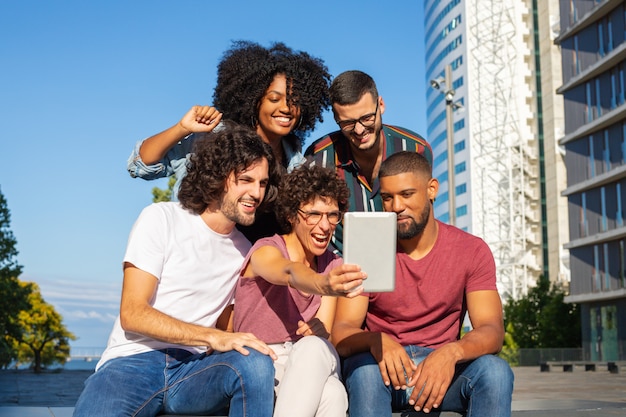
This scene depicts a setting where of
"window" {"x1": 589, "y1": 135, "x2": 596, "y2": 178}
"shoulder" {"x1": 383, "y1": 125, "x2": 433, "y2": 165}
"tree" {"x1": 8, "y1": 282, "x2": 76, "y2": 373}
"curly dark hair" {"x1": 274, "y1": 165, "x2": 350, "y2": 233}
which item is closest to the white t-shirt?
"curly dark hair" {"x1": 274, "y1": 165, "x2": 350, "y2": 233}

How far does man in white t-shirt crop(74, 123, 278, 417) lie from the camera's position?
3.64 m

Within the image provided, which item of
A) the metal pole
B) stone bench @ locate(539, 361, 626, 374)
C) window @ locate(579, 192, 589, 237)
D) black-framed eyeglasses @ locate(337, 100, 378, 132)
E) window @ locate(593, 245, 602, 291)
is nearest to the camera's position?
black-framed eyeglasses @ locate(337, 100, 378, 132)

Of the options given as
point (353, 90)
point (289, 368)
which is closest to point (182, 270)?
point (289, 368)

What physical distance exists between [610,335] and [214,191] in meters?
42.1

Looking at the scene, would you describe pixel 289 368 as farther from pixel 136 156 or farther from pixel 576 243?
pixel 576 243

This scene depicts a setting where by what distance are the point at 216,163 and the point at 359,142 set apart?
4.28 ft

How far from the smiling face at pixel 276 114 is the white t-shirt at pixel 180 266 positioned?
3.52ft

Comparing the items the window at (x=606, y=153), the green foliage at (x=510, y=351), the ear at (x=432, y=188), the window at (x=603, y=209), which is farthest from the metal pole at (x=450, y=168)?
the green foliage at (x=510, y=351)

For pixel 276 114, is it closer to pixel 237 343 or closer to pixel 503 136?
pixel 237 343

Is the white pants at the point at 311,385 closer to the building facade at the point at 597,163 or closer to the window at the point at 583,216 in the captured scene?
the building facade at the point at 597,163

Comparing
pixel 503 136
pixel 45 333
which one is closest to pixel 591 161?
pixel 45 333

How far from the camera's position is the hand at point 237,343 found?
3617 millimetres

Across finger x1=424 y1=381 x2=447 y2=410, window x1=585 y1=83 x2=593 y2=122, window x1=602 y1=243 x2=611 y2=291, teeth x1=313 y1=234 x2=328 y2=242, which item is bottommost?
finger x1=424 y1=381 x2=447 y2=410

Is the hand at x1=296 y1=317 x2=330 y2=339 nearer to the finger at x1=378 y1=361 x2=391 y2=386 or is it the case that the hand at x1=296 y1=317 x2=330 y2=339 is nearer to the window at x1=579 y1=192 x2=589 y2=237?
the finger at x1=378 y1=361 x2=391 y2=386
